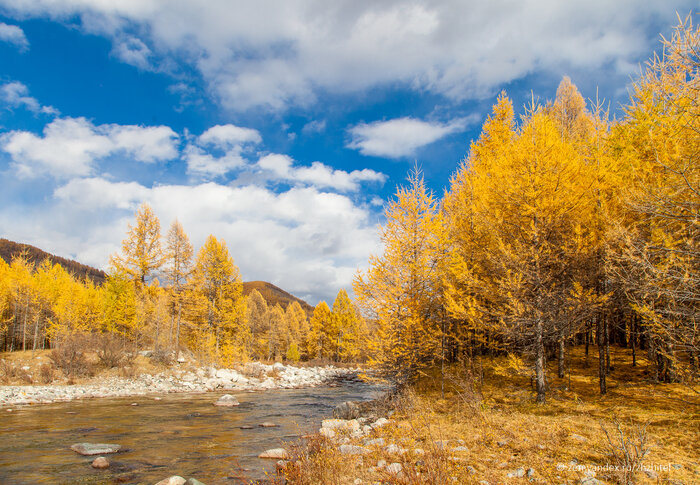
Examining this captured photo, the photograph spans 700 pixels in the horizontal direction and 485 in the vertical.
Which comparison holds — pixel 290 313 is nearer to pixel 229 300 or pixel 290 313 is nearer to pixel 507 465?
pixel 229 300

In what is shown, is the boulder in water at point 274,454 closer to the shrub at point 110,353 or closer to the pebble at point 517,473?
the pebble at point 517,473

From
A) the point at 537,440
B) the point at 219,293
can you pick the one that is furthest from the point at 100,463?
the point at 219,293

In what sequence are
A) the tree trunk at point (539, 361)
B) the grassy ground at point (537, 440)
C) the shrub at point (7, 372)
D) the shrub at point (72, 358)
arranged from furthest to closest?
the shrub at point (72, 358), the shrub at point (7, 372), the tree trunk at point (539, 361), the grassy ground at point (537, 440)

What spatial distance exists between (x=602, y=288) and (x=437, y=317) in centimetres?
592

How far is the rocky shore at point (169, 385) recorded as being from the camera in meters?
19.1

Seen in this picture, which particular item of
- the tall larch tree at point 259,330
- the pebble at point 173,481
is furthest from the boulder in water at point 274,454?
the tall larch tree at point 259,330

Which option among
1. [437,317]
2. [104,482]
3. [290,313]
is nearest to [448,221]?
[437,317]

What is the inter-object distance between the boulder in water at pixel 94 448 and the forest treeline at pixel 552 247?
8.69m

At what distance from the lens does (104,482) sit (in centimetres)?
753

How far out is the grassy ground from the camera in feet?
18.0

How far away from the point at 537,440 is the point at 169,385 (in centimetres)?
2512

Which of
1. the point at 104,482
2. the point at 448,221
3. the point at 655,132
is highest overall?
the point at 655,132

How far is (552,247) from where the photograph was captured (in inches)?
444

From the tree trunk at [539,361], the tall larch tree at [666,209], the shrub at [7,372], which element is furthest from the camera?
the shrub at [7,372]
